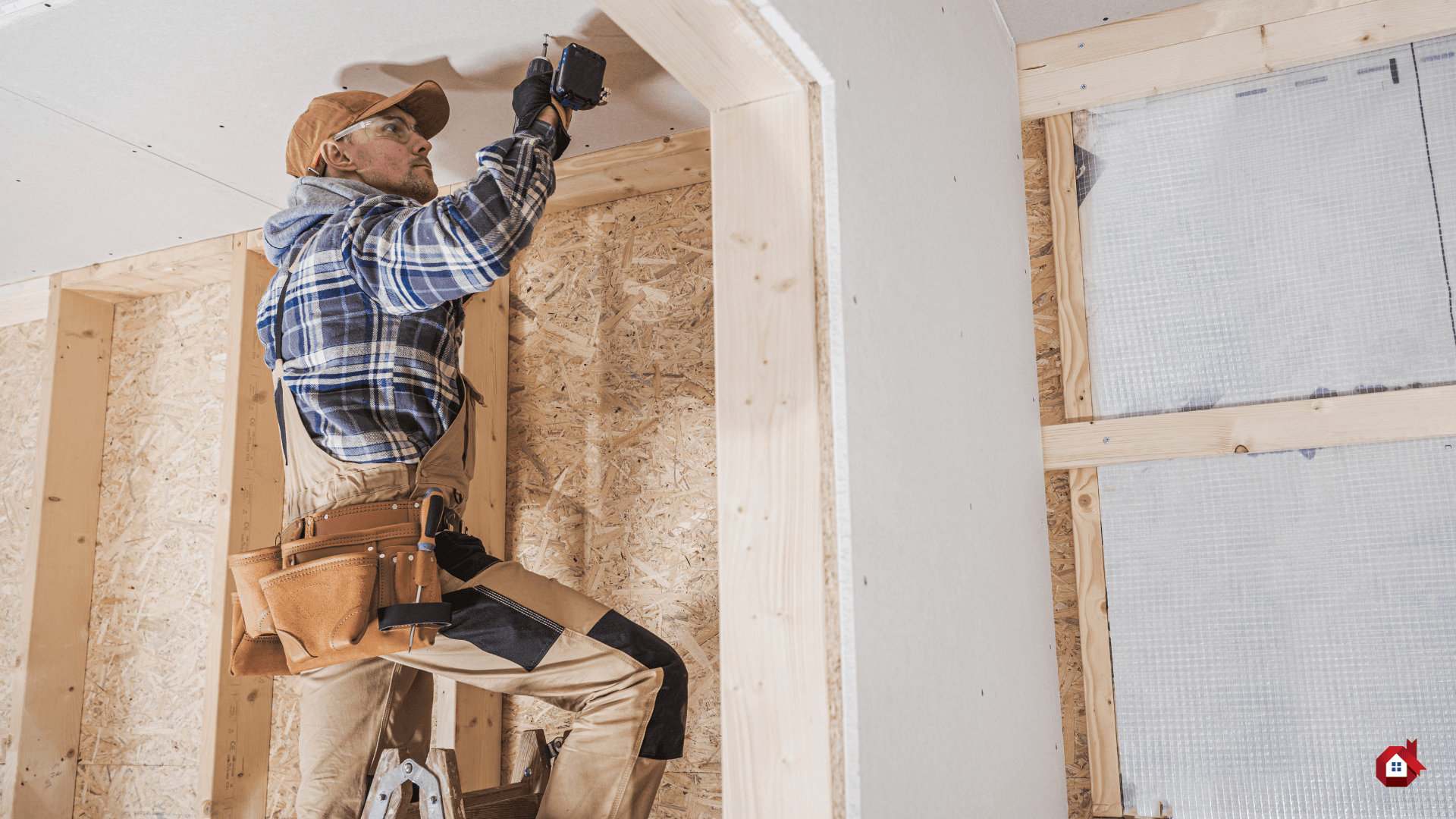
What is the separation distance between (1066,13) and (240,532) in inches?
95.6

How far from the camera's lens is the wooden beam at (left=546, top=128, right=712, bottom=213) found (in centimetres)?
244

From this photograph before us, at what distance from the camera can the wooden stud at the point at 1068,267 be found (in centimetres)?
212

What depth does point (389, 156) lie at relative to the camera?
1968 millimetres

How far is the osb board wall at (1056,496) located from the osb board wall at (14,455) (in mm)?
3295

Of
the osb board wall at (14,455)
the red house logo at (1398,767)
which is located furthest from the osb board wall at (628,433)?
the osb board wall at (14,455)

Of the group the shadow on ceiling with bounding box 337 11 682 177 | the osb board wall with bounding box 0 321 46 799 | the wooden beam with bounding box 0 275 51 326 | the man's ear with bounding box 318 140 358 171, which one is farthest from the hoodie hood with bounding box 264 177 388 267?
the osb board wall with bounding box 0 321 46 799

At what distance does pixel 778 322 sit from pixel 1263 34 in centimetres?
147

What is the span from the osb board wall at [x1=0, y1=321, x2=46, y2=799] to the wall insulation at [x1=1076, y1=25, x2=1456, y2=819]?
11.6ft

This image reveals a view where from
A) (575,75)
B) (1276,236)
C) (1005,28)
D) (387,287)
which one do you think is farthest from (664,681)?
(1005,28)

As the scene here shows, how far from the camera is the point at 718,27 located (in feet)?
3.89

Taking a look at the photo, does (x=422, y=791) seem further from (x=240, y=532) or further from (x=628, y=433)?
(x=240, y=532)

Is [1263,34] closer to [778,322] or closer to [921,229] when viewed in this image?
[921,229]

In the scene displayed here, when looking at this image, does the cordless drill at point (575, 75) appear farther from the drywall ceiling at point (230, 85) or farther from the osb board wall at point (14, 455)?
the osb board wall at point (14, 455)

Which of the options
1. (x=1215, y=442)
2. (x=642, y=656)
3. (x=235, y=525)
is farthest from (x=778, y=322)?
(x=235, y=525)
